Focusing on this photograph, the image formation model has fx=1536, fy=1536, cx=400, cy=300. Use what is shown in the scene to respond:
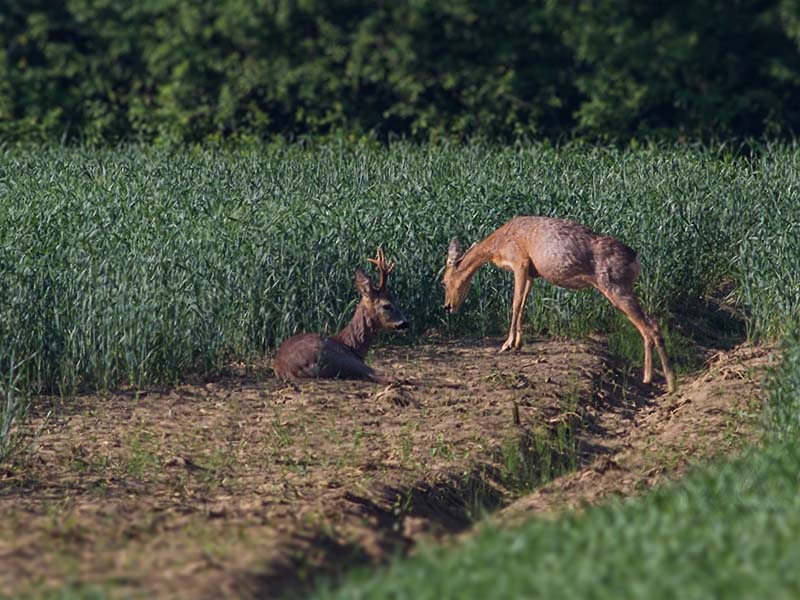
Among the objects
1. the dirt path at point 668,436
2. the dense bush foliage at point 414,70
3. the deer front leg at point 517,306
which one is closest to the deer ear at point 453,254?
the deer front leg at point 517,306

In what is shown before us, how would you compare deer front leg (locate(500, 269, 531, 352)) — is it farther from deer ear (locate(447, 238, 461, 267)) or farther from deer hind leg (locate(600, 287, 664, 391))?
deer hind leg (locate(600, 287, 664, 391))

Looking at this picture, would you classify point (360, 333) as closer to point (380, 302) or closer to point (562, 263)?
point (380, 302)

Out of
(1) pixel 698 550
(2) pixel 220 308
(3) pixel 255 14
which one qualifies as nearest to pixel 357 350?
(2) pixel 220 308

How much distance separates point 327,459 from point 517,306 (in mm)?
2938

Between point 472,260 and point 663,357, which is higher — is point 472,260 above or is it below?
above

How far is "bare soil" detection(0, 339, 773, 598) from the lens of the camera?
6.56 metres

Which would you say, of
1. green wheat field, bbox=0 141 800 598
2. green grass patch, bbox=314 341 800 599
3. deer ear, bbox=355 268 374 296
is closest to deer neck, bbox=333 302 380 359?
deer ear, bbox=355 268 374 296

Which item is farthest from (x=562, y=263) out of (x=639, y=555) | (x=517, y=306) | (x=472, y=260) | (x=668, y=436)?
(x=639, y=555)

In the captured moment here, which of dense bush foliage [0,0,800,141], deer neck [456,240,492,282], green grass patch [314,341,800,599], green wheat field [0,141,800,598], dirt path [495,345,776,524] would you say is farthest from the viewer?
dense bush foliage [0,0,800,141]

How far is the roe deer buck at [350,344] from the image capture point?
10445 millimetres

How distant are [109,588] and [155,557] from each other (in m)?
0.53

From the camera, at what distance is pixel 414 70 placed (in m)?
23.0

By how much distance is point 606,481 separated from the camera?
8.70 metres

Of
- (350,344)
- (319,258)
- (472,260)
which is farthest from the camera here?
(319,258)
